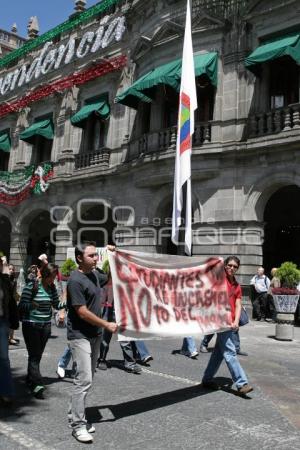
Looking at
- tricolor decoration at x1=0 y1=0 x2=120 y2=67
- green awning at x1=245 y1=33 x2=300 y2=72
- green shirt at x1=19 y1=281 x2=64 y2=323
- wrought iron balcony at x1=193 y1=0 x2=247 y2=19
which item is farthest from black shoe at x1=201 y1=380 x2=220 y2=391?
tricolor decoration at x1=0 y1=0 x2=120 y2=67

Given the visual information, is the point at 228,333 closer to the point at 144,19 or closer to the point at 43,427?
→ the point at 43,427

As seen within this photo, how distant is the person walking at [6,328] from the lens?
5.72 meters

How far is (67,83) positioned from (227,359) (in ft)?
63.8

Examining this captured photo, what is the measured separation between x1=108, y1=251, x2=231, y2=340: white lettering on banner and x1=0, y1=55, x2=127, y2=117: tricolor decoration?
1617 centimetres

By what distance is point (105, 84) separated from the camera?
21.8 meters

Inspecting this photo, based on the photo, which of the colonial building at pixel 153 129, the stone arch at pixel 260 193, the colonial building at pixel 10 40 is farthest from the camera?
the colonial building at pixel 10 40

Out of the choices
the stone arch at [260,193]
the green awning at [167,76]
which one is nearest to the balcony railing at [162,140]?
the green awning at [167,76]

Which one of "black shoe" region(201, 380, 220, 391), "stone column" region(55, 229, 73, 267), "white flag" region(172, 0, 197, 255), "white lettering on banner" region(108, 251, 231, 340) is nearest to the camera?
"white lettering on banner" region(108, 251, 231, 340)

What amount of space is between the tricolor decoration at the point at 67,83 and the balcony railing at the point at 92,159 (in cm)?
346

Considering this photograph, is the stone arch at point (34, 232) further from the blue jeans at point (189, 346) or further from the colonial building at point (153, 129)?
the blue jeans at point (189, 346)

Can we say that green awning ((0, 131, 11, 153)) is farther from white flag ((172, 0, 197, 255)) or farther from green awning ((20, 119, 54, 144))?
white flag ((172, 0, 197, 255))

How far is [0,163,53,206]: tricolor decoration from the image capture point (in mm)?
23469

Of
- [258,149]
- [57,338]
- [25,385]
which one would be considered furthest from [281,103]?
[25,385]

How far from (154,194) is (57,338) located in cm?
846
